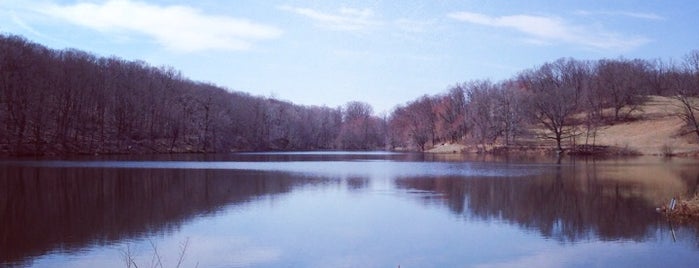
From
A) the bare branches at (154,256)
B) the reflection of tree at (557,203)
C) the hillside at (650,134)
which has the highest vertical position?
the hillside at (650,134)

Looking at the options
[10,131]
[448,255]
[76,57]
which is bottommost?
[448,255]

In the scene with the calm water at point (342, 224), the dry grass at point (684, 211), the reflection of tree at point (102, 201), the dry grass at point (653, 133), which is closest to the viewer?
the calm water at point (342, 224)

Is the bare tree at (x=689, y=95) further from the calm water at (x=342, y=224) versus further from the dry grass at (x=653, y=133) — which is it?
the calm water at (x=342, y=224)

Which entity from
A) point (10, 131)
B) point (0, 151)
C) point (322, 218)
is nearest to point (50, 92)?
point (10, 131)

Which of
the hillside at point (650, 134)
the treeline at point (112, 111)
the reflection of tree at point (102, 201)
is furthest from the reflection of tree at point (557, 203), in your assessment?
the treeline at point (112, 111)

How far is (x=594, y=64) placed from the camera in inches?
4277

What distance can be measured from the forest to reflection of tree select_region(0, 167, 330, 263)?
34.0 m

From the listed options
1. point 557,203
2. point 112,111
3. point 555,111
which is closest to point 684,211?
point 557,203

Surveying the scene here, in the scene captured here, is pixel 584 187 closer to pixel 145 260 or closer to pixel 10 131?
pixel 145 260

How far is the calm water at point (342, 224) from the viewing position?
1347 centimetres

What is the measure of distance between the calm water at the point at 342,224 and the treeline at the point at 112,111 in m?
40.0

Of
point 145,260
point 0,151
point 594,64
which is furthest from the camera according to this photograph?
point 594,64

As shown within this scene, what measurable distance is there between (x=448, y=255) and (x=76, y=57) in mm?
80406

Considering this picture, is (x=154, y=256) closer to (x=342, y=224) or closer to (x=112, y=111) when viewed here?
(x=342, y=224)
